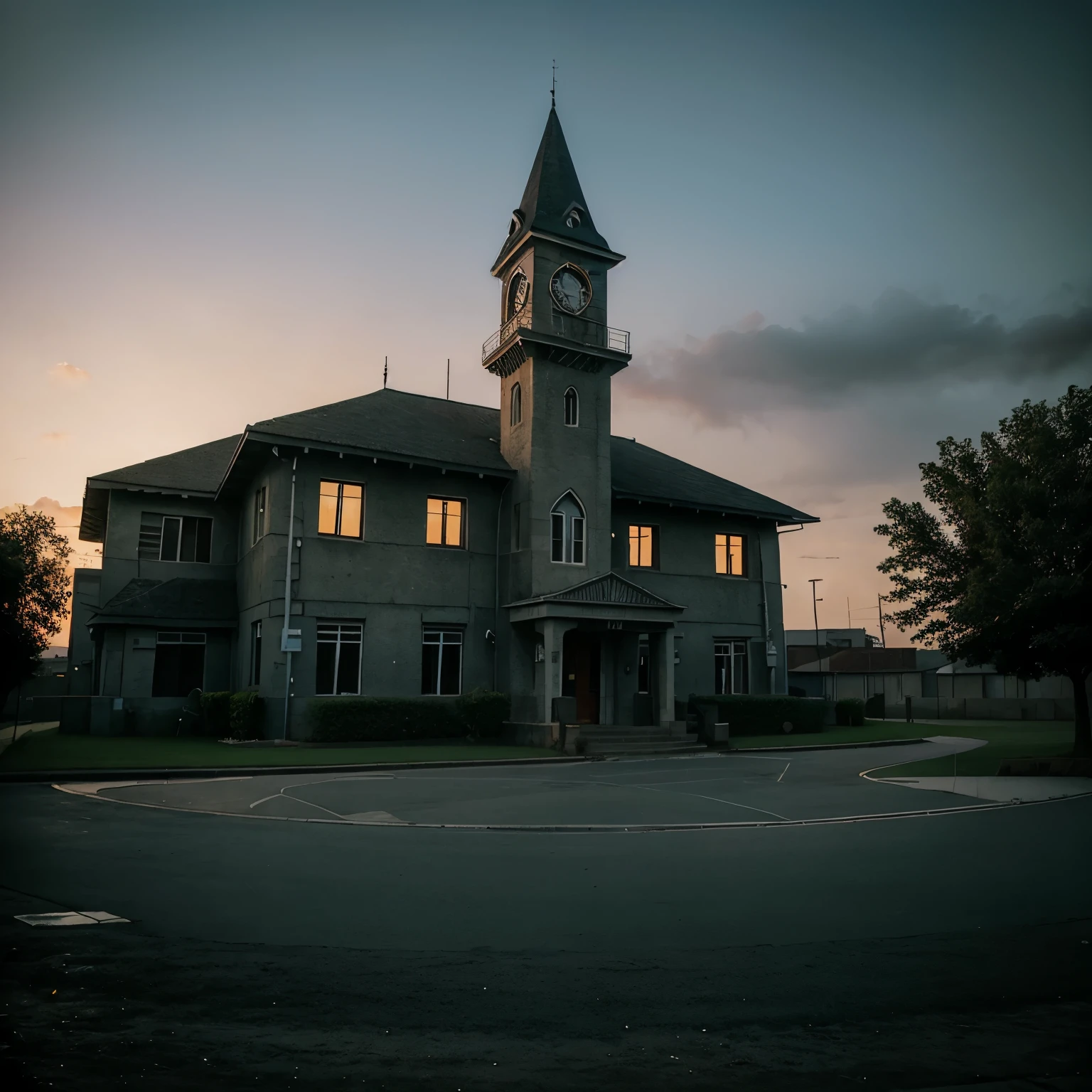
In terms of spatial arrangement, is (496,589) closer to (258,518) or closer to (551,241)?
(258,518)

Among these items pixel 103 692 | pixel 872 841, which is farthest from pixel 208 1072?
pixel 103 692

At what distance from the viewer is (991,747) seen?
84.7 feet

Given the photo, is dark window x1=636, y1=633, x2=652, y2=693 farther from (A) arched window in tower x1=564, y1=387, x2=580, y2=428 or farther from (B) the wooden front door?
(A) arched window in tower x1=564, y1=387, x2=580, y2=428

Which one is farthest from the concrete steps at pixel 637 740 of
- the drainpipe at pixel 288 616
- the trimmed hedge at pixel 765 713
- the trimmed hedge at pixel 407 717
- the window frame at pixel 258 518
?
the window frame at pixel 258 518

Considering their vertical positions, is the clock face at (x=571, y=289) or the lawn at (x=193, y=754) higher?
the clock face at (x=571, y=289)

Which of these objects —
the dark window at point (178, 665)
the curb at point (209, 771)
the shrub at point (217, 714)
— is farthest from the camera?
the dark window at point (178, 665)

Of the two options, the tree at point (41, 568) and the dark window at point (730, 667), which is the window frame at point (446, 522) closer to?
the dark window at point (730, 667)

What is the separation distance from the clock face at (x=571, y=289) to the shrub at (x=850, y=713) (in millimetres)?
18379

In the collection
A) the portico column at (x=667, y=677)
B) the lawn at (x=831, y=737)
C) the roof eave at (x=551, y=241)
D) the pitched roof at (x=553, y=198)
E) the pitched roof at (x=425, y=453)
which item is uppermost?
the pitched roof at (x=553, y=198)

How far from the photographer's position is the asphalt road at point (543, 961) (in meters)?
4.30

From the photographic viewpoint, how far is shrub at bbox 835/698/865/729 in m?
36.0

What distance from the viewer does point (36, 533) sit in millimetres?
58562

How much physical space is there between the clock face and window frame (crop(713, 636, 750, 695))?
1304 cm

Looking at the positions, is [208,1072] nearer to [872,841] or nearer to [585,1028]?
[585,1028]
